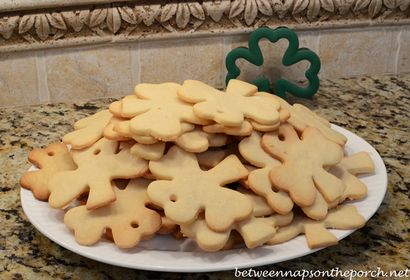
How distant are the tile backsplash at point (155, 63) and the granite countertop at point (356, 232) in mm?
26

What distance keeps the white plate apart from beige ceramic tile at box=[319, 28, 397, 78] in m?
0.58

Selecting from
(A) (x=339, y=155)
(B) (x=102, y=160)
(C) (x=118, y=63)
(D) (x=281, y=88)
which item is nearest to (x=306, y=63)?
(D) (x=281, y=88)

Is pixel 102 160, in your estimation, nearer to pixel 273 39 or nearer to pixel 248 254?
pixel 248 254

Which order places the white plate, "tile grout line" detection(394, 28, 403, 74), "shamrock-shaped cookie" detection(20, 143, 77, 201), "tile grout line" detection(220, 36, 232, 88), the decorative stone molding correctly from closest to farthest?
the white plate → "shamrock-shaped cookie" detection(20, 143, 77, 201) → the decorative stone molding → "tile grout line" detection(220, 36, 232, 88) → "tile grout line" detection(394, 28, 403, 74)

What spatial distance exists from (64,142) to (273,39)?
46cm

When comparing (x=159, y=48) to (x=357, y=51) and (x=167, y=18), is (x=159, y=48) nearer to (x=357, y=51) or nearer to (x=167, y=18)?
(x=167, y=18)

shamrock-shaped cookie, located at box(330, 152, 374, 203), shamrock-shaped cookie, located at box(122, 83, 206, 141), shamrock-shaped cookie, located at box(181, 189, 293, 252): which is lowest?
shamrock-shaped cookie, located at box(181, 189, 293, 252)

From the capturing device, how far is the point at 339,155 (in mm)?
718

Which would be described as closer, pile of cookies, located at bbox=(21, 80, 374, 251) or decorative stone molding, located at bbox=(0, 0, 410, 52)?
pile of cookies, located at bbox=(21, 80, 374, 251)

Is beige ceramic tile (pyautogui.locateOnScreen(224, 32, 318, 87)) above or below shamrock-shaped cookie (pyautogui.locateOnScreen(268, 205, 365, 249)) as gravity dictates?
above

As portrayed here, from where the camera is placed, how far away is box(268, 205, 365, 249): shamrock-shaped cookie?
643mm

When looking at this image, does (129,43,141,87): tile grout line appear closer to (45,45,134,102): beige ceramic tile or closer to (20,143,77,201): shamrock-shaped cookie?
(45,45,134,102): beige ceramic tile

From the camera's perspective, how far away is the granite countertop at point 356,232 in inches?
27.0

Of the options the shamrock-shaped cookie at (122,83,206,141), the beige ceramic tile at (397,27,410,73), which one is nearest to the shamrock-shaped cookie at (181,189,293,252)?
the shamrock-shaped cookie at (122,83,206,141)
